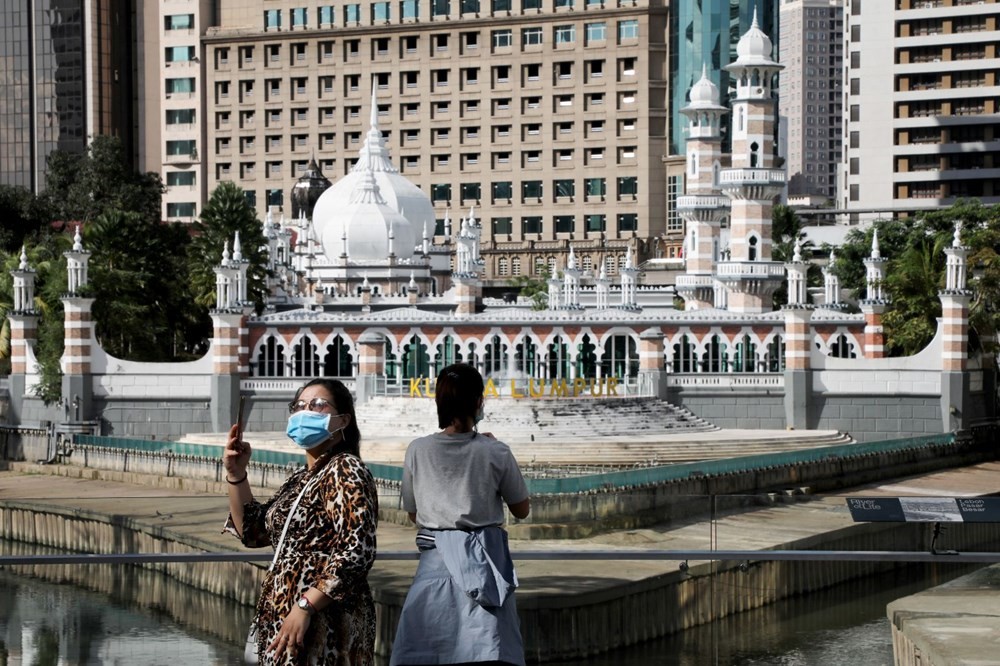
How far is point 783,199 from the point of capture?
Result: 109 m

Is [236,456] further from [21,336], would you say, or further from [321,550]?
[21,336]

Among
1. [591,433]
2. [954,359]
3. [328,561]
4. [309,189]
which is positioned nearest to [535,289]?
[309,189]

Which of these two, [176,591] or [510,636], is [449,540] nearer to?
[510,636]

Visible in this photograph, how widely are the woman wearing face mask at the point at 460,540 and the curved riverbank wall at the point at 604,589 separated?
4.10 m

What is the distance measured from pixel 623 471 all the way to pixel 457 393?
81.1 feet

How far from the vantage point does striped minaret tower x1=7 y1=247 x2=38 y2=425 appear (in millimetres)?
53000

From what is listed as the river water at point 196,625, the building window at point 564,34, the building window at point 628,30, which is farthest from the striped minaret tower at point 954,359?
the building window at point 564,34

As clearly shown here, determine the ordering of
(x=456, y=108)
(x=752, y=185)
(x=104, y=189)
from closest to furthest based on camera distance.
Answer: (x=752, y=185) < (x=104, y=189) < (x=456, y=108)

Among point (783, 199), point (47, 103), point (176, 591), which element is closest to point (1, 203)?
point (47, 103)

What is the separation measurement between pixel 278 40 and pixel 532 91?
20.7 meters

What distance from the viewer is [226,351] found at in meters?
51.8

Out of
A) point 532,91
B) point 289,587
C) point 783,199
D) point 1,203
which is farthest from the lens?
point 532,91

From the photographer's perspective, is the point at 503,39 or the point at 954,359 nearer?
the point at 954,359

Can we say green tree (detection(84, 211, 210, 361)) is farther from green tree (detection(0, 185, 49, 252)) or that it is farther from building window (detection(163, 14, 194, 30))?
building window (detection(163, 14, 194, 30))
